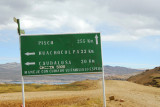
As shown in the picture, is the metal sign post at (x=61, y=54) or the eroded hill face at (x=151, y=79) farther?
the eroded hill face at (x=151, y=79)

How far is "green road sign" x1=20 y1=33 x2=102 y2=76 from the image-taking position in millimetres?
15602

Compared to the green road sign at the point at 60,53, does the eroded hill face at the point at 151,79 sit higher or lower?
lower

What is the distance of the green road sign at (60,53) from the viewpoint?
51.2ft

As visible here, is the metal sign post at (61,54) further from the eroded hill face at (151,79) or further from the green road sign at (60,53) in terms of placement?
the eroded hill face at (151,79)

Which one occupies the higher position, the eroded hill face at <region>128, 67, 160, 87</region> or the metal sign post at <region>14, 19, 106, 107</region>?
the metal sign post at <region>14, 19, 106, 107</region>

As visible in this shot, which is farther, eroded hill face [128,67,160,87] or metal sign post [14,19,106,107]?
eroded hill face [128,67,160,87]

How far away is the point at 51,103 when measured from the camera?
24375mm

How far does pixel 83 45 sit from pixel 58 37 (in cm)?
185

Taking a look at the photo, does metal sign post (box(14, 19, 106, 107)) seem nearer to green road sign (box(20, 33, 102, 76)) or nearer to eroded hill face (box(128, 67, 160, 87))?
green road sign (box(20, 33, 102, 76))

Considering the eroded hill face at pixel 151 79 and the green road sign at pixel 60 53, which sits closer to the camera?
the green road sign at pixel 60 53

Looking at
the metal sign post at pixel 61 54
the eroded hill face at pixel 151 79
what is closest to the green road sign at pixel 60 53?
the metal sign post at pixel 61 54

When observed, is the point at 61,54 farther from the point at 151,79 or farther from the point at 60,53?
the point at 151,79

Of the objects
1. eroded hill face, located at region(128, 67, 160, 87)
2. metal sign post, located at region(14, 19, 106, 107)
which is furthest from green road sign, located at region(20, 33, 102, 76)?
eroded hill face, located at region(128, 67, 160, 87)

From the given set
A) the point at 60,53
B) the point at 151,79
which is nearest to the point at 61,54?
the point at 60,53
